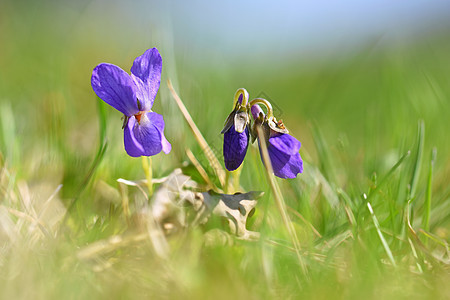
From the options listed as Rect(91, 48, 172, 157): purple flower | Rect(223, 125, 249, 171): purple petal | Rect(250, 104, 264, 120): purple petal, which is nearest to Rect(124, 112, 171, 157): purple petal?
Rect(91, 48, 172, 157): purple flower

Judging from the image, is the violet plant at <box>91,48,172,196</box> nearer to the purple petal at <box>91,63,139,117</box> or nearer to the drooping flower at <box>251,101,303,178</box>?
the purple petal at <box>91,63,139,117</box>

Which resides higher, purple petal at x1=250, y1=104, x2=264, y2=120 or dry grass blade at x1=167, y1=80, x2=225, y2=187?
purple petal at x1=250, y1=104, x2=264, y2=120

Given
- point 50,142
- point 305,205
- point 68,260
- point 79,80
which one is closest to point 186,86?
point 50,142

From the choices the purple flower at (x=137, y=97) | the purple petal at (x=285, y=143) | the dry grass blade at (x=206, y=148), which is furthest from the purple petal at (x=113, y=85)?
the purple petal at (x=285, y=143)

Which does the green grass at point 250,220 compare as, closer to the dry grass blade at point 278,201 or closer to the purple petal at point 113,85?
the dry grass blade at point 278,201

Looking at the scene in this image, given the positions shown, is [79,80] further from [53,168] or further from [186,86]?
[53,168]

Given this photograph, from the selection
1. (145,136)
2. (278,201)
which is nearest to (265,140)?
(278,201)
